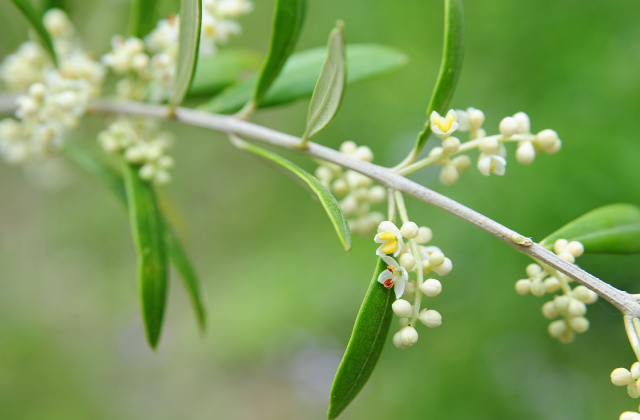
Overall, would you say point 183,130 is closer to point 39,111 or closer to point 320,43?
point 320,43

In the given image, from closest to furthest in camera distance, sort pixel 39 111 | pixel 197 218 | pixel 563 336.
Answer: pixel 563 336 → pixel 39 111 → pixel 197 218

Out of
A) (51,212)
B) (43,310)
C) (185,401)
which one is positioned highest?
(51,212)

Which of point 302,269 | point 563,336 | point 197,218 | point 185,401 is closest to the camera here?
point 563,336

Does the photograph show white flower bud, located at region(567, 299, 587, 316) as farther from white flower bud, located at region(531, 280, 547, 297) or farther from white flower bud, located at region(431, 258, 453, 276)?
white flower bud, located at region(431, 258, 453, 276)

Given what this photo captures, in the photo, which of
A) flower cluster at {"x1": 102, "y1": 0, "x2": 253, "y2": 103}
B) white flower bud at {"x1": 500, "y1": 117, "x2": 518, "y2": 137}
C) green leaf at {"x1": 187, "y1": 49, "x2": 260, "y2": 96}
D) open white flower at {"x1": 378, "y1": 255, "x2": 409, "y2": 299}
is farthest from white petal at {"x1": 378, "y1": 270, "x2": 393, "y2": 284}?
green leaf at {"x1": 187, "y1": 49, "x2": 260, "y2": 96}

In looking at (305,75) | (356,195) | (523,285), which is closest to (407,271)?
(523,285)

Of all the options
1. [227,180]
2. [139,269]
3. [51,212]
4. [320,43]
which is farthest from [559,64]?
[51,212]

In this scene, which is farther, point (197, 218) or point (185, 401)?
point (197, 218)
